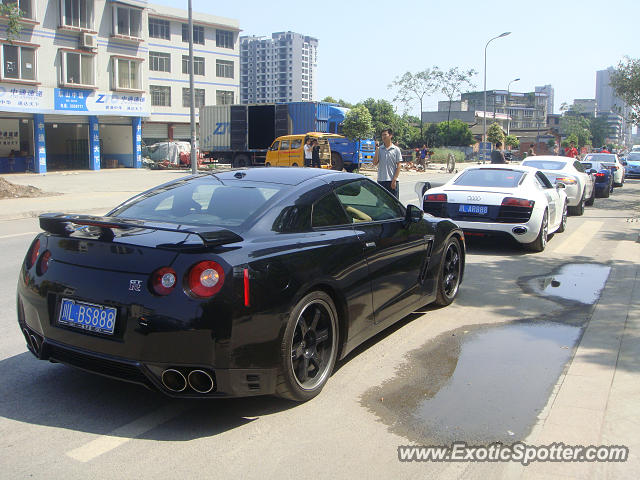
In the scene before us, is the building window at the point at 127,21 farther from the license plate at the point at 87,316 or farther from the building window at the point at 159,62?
the license plate at the point at 87,316

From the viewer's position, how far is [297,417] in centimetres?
381

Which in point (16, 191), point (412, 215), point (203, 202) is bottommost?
point (16, 191)

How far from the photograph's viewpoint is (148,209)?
4539 mm

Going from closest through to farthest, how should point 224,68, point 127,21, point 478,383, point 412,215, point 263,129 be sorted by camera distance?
point 478,383 → point 412,215 → point 263,129 → point 127,21 → point 224,68

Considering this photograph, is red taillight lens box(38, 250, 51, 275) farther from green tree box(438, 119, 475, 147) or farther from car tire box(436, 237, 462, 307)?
green tree box(438, 119, 475, 147)

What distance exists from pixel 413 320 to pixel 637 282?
3.45 m

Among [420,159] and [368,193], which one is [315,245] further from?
[420,159]

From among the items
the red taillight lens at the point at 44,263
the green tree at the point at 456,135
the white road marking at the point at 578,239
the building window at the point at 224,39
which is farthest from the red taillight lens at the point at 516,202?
the green tree at the point at 456,135

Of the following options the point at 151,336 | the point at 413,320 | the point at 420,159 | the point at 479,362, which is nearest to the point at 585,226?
the point at 413,320

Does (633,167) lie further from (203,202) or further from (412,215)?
(203,202)

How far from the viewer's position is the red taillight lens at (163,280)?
11.2 feet

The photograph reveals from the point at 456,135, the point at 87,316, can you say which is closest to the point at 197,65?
the point at 456,135

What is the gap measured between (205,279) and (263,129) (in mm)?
34140

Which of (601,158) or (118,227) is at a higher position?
(601,158)
